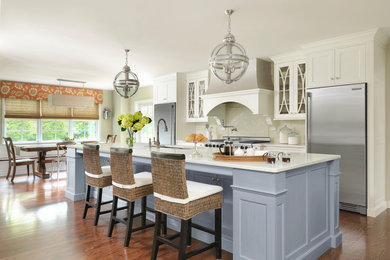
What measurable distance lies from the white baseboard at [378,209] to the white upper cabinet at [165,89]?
4.29 m

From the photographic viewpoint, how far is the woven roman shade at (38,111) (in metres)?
7.26

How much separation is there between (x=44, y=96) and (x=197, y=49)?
5.29 metres

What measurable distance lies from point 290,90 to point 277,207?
123 inches

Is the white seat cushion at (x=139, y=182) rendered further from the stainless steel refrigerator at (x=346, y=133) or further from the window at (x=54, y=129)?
the window at (x=54, y=129)

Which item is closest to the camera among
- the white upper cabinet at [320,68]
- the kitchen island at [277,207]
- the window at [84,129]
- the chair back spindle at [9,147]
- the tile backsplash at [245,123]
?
the kitchen island at [277,207]

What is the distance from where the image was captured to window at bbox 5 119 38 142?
7.33m

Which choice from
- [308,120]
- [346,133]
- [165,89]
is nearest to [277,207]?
[346,133]

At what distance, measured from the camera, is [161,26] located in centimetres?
352

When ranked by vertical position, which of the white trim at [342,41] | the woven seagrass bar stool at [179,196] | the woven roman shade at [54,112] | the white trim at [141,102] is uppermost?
the white trim at [342,41]

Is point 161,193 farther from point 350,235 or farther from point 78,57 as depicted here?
point 78,57

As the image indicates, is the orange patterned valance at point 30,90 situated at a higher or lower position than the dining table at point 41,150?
higher

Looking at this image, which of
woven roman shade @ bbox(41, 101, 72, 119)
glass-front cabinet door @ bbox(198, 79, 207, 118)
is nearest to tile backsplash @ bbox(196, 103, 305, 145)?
glass-front cabinet door @ bbox(198, 79, 207, 118)

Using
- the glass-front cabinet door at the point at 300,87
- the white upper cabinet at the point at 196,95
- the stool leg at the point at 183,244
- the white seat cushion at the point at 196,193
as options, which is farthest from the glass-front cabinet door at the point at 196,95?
the stool leg at the point at 183,244

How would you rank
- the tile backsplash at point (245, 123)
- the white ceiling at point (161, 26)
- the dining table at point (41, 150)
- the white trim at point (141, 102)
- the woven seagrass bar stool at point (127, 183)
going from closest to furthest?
the woven seagrass bar stool at point (127, 183), the white ceiling at point (161, 26), the tile backsplash at point (245, 123), the dining table at point (41, 150), the white trim at point (141, 102)
